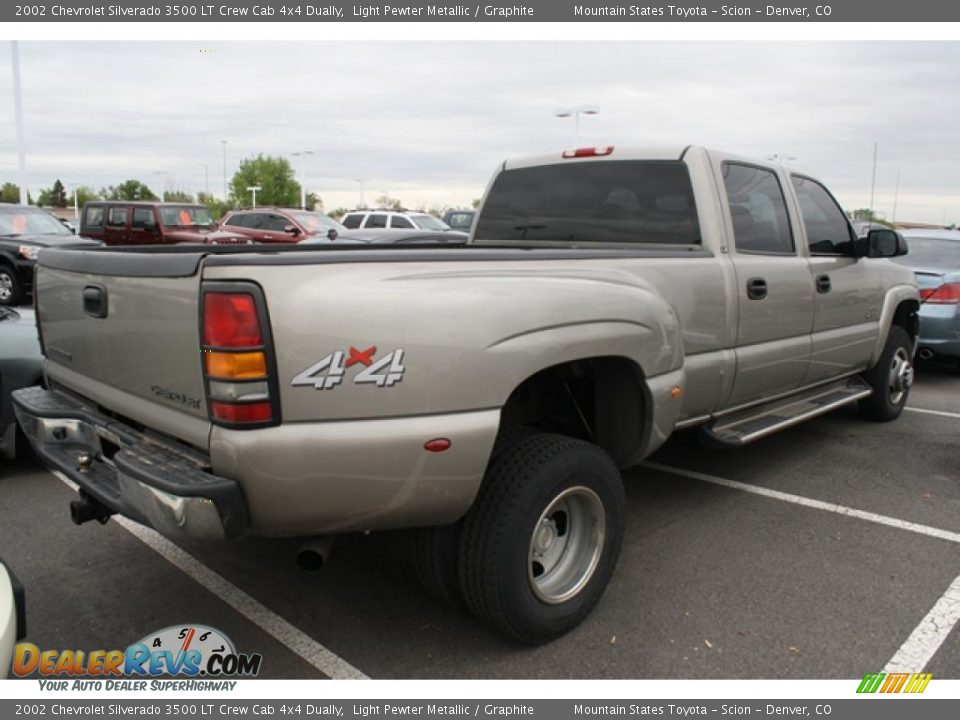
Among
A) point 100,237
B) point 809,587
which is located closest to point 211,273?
point 809,587

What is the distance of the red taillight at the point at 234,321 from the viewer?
2305mm

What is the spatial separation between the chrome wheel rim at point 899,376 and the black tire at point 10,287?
12291 millimetres

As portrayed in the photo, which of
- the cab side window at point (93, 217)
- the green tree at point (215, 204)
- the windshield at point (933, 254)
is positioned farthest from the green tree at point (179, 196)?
the windshield at point (933, 254)

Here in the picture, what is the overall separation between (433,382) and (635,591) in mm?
1567

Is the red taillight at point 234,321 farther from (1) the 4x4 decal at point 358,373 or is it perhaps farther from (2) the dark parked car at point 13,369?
(2) the dark parked car at point 13,369

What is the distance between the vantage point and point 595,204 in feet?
14.7

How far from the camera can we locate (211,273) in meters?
2.37

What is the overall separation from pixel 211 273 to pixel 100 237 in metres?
19.7

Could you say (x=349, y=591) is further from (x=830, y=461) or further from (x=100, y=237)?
(x=100, y=237)

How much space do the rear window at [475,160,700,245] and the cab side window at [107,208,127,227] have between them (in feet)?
54.9

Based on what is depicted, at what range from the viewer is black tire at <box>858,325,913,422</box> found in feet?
19.6

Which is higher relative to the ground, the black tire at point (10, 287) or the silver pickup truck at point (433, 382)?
the silver pickup truck at point (433, 382)

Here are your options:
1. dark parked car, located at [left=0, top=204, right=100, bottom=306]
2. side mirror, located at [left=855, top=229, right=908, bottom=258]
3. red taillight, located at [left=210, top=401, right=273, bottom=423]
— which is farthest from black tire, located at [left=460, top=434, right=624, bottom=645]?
dark parked car, located at [left=0, top=204, right=100, bottom=306]
